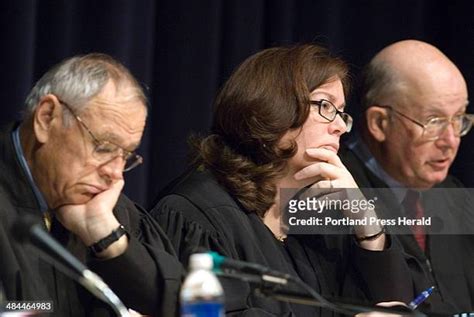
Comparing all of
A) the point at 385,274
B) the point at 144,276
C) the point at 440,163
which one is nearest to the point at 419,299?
the point at 385,274

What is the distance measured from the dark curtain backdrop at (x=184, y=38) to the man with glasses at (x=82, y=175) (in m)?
0.67

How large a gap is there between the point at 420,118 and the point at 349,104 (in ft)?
0.79

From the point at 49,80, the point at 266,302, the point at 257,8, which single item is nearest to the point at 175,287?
the point at 266,302

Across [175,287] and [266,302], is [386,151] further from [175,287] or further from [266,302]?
[175,287]

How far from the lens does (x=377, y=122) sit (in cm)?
361

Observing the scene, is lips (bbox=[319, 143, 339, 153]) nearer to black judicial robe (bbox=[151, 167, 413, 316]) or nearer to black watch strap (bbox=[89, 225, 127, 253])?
black judicial robe (bbox=[151, 167, 413, 316])

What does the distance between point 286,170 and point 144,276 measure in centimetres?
72

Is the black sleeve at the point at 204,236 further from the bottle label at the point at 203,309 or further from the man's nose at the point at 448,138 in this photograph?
the bottle label at the point at 203,309

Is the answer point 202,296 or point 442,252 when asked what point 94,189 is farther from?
point 442,252

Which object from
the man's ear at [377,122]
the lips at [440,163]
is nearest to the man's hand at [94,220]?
the man's ear at [377,122]

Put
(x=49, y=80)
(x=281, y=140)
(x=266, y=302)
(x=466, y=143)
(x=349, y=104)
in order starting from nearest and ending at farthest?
1. (x=49, y=80)
2. (x=266, y=302)
3. (x=281, y=140)
4. (x=349, y=104)
5. (x=466, y=143)

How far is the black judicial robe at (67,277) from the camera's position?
258cm

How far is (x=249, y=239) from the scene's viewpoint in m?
3.10

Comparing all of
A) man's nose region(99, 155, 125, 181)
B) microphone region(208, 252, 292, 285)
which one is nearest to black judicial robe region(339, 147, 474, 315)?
man's nose region(99, 155, 125, 181)
